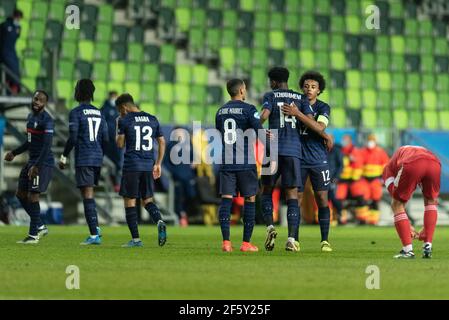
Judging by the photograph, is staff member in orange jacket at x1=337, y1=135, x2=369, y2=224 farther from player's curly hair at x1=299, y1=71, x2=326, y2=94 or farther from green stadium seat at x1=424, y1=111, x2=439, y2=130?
player's curly hair at x1=299, y1=71, x2=326, y2=94

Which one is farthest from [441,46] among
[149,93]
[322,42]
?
[149,93]

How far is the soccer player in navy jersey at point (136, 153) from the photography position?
14.5 metres

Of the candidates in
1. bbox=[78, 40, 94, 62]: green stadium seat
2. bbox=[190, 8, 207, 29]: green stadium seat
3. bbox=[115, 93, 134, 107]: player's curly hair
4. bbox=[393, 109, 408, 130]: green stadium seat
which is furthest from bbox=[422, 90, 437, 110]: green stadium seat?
bbox=[115, 93, 134, 107]: player's curly hair

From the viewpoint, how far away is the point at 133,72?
1120 inches

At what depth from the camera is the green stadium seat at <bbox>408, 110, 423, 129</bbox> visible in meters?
30.9

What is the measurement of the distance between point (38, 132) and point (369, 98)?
17.3 m

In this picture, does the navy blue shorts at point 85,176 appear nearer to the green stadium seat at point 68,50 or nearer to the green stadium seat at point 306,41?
the green stadium seat at point 68,50

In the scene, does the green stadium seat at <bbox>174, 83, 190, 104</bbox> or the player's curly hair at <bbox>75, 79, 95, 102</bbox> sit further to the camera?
the green stadium seat at <bbox>174, 83, 190, 104</bbox>

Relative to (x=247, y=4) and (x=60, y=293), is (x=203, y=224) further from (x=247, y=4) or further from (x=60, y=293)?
(x=60, y=293)

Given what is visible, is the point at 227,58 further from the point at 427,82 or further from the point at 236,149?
the point at 236,149

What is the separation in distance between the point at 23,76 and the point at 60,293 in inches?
690

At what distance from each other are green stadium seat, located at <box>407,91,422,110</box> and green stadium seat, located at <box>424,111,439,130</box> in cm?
30

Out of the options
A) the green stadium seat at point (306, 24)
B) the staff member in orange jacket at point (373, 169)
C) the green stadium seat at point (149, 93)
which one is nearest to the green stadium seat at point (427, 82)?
the green stadium seat at point (306, 24)

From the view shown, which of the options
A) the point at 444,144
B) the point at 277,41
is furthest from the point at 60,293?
the point at 277,41
